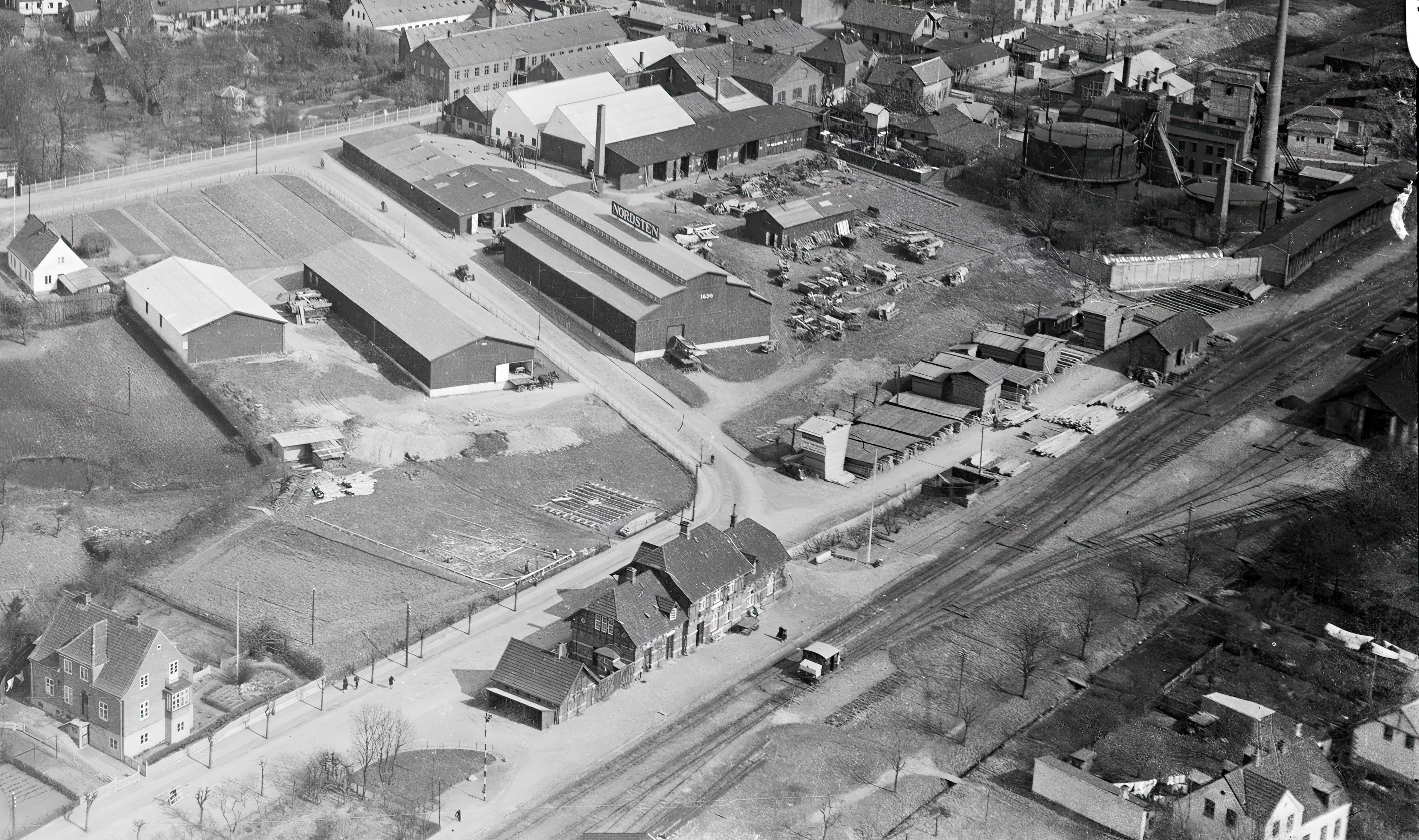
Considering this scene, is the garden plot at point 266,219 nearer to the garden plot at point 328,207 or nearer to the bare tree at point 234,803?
the garden plot at point 328,207

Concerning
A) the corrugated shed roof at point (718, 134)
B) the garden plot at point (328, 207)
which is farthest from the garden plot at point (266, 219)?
the corrugated shed roof at point (718, 134)

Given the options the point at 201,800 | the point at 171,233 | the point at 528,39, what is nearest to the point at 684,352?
the point at 171,233

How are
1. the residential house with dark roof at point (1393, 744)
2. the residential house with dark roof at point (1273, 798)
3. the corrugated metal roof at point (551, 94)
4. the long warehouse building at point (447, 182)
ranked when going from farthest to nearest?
the corrugated metal roof at point (551, 94) → the long warehouse building at point (447, 182) → the residential house with dark roof at point (1393, 744) → the residential house with dark roof at point (1273, 798)

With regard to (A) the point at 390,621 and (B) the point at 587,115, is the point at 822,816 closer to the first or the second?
(A) the point at 390,621

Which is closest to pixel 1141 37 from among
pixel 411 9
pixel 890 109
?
pixel 890 109

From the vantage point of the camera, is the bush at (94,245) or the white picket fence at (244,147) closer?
the bush at (94,245)

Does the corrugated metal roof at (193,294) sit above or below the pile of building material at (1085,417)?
above

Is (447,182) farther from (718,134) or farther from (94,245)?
(94,245)
